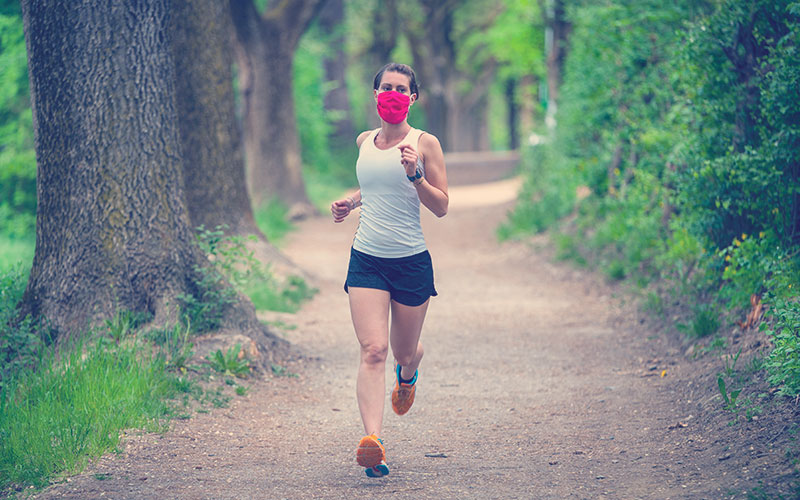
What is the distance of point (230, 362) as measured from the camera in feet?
21.8

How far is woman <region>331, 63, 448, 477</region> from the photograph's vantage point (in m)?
4.61

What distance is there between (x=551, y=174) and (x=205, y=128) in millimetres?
7097

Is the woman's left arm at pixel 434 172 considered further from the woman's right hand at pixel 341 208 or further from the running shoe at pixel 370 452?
the running shoe at pixel 370 452

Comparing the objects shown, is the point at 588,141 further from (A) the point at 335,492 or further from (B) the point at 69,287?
(A) the point at 335,492

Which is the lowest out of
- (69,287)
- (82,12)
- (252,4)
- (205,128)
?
(69,287)

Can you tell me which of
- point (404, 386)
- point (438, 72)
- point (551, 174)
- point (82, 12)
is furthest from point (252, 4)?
point (438, 72)

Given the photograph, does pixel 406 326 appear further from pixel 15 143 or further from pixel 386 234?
pixel 15 143

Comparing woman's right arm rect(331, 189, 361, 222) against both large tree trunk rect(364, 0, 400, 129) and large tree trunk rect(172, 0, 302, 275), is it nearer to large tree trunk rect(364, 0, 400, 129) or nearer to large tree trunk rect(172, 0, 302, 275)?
large tree trunk rect(172, 0, 302, 275)

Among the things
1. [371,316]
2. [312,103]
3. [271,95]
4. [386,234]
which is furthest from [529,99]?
[371,316]

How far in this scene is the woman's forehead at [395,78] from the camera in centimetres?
464

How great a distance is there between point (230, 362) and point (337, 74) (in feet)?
81.4

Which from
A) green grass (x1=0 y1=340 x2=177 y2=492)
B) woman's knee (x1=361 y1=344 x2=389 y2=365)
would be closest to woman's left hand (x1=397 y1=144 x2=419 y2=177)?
woman's knee (x1=361 y1=344 x2=389 y2=365)

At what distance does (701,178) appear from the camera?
7156 millimetres

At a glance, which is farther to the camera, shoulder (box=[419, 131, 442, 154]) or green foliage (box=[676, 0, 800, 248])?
green foliage (box=[676, 0, 800, 248])
